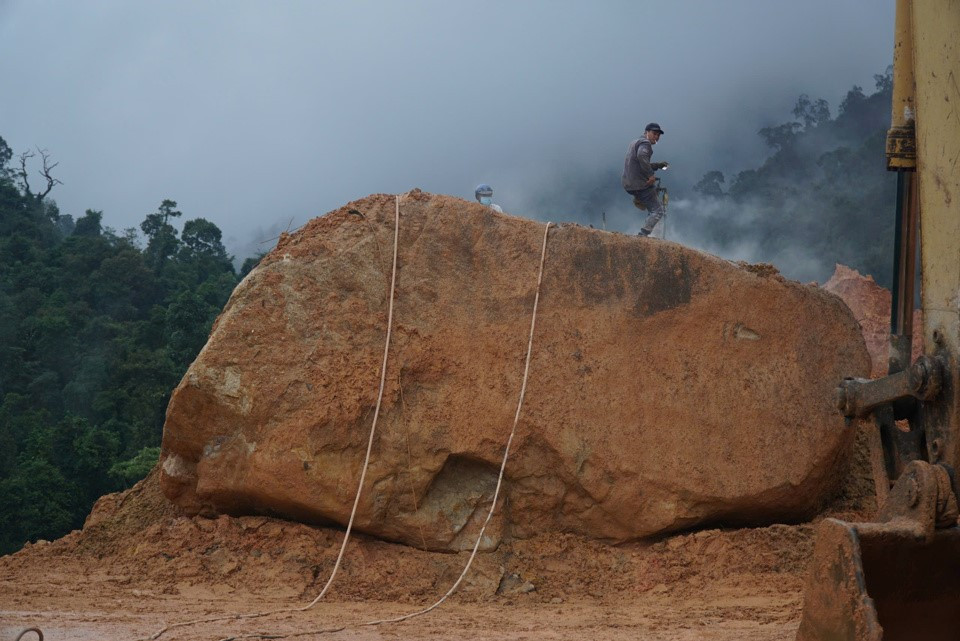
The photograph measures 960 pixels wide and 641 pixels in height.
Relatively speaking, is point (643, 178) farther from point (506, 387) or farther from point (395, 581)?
point (395, 581)

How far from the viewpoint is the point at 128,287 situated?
2897 centimetres

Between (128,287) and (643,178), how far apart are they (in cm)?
2253

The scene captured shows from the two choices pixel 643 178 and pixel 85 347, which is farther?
pixel 85 347

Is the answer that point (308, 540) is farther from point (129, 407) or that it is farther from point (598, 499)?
point (129, 407)

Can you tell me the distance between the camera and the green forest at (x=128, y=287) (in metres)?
20.0

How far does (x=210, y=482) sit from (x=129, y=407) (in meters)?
16.9

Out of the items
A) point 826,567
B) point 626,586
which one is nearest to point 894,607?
point 826,567

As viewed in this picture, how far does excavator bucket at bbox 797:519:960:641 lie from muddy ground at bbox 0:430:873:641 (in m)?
1.34

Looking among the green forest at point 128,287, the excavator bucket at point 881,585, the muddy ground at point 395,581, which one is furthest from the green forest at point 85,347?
the excavator bucket at point 881,585

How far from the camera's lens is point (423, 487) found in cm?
705

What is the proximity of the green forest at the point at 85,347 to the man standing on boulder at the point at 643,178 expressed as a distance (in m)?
12.7

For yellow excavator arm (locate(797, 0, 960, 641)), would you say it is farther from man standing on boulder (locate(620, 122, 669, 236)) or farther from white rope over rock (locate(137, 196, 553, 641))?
man standing on boulder (locate(620, 122, 669, 236))

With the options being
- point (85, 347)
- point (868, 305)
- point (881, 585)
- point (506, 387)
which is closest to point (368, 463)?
point (506, 387)

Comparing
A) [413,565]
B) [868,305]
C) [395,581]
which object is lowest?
[395,581]
